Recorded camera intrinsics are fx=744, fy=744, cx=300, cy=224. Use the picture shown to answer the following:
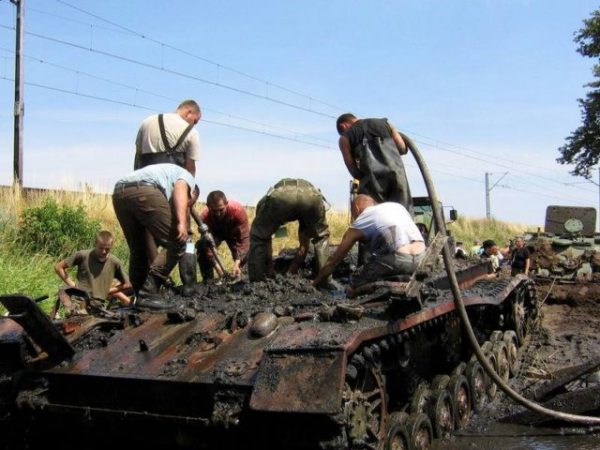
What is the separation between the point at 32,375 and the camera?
488 cm

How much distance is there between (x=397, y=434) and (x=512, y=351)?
367cm

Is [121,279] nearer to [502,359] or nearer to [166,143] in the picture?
[166,143]

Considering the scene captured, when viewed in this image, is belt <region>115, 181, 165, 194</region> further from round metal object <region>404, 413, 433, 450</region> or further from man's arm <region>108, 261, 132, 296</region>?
man's arm <region>108, 261, 132, 296</region>

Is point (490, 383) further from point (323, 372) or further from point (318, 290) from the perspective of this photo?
point (323, 372)

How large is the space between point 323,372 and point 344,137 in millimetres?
3792

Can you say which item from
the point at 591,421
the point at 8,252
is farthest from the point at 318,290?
the point at 8,252

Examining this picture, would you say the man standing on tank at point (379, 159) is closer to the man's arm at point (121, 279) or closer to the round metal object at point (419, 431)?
the round metal object at point (419, 431)

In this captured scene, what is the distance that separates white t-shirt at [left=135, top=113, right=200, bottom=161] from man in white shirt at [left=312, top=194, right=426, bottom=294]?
1.76 meters

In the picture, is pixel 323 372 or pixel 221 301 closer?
pixel 323 372

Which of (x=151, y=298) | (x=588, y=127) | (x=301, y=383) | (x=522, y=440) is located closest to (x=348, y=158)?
(x=151, y=298)

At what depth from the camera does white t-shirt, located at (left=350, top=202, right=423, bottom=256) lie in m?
5.64

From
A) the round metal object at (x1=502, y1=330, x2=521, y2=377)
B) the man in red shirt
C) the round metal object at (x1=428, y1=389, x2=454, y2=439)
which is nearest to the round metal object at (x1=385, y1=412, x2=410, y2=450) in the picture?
the round metal object at (x1=428, y1=389, x2=454, y2=439)

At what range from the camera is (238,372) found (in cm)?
416

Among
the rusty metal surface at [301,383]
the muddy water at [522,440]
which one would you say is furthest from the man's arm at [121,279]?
the rusty metal surface at [301,383]
